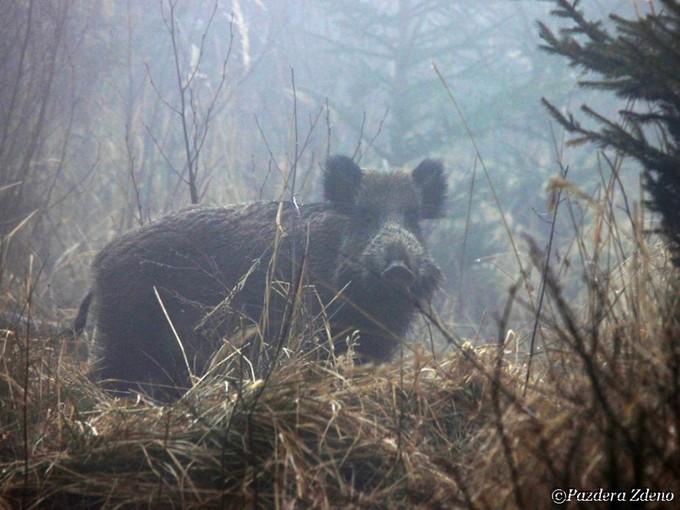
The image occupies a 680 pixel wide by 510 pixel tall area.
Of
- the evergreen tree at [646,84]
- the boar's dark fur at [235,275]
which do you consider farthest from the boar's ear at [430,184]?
the evergreen tree at [646,84]

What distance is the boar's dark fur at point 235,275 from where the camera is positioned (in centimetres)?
422

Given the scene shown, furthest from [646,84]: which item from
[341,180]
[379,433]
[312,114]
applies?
[312,114]

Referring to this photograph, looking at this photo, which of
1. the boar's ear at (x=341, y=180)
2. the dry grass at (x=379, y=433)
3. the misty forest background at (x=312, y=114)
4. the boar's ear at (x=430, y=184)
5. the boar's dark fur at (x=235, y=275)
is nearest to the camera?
the dry grass at (x=379, y=433)

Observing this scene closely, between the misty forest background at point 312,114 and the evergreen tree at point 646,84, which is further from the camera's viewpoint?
the misty forest background at point 312,114

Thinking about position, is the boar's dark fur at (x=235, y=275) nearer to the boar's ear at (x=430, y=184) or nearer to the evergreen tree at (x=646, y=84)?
the boar's ear at (x=430, y=184)

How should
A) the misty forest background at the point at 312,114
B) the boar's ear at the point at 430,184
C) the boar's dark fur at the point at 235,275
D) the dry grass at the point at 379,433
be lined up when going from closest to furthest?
the dry grass at the point at 379,433 → the boar's dark fur at the point at 235,275 → the boar's ear at the point at 430,184 → the misty forest background at the point at 312,114

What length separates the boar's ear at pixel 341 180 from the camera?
4.73m

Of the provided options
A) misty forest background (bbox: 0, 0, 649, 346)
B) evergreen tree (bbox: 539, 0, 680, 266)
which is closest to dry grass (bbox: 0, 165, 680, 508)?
evergreen tree (bbox: 539, 0, 680, 266)

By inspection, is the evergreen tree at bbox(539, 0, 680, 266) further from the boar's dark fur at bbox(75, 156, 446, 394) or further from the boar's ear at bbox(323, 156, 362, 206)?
the boar's ear at bbox(323, 156, 362, 206)

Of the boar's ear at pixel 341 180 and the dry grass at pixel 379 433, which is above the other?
the boar's ear at pixel 341 180

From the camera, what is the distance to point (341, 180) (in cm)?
477

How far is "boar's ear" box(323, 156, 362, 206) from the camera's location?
186 inches

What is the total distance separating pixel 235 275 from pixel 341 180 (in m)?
0.94

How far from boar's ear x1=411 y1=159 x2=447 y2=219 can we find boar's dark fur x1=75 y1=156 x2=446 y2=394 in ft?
1.24
